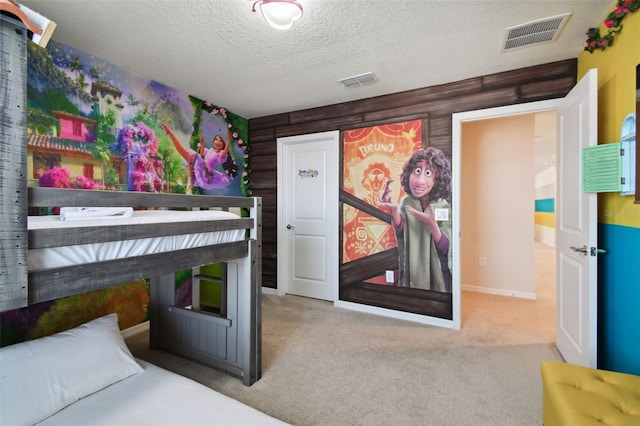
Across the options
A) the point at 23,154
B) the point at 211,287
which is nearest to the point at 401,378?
the point at 211,287

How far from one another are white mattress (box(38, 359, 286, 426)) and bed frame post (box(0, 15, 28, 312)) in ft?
2.55

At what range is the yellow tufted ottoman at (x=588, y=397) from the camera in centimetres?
110

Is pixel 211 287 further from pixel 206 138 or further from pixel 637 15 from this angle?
pixel 637 15

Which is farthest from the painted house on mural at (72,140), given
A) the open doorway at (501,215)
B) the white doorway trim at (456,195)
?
the open doorway at (501,215)

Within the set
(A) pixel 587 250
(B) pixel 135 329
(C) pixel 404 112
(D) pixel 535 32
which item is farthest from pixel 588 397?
(B) pixel 135 329

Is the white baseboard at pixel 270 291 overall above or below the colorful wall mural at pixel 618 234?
below

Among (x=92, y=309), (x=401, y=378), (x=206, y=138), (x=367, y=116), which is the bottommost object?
(x=401, y=378)

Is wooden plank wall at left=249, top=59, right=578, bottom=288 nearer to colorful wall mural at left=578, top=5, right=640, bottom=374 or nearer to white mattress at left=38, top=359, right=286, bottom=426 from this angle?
colorful wall mural at left=578, top=5, right=640, bottom=374

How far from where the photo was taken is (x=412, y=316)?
3.04 m

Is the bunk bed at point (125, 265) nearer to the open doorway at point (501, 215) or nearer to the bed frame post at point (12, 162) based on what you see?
the bed frame post at point (12, 162)

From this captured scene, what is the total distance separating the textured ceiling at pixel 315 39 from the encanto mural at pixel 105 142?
0.20 meters

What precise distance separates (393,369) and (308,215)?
7.10 feet

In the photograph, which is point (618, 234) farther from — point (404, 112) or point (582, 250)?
point (404, 112)

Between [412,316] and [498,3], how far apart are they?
2741 mm
